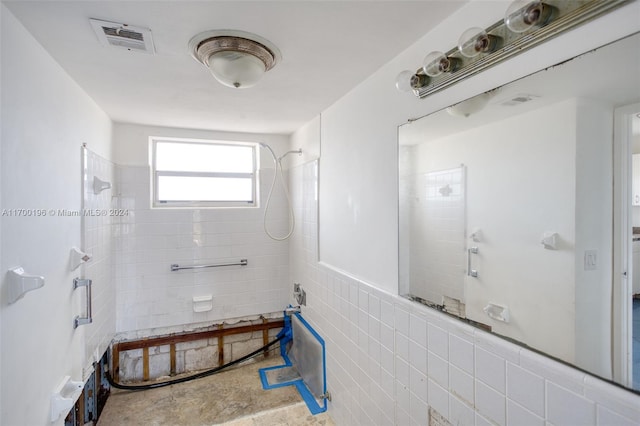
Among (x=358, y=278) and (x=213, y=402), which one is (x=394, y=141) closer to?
(x=358, y=278)

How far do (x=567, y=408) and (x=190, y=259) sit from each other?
2.89m

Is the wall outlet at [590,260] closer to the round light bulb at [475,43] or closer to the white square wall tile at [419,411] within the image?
the round light bulb at [475,43]

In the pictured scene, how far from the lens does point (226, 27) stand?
4.31ft

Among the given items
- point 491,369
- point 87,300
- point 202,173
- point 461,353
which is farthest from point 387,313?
point 202,173

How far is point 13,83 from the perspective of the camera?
1218 millimetres

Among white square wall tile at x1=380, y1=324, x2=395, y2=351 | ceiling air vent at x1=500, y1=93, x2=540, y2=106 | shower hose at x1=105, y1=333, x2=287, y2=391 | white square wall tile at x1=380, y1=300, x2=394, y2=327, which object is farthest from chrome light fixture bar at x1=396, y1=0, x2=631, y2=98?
shower hose at x1=105, y1=333, x2=287, y2=391

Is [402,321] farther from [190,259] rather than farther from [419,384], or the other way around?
[190,259]

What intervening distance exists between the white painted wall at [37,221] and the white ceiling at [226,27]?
0.16 metres

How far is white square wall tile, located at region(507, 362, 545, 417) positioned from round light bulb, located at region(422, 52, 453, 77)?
1048 mm

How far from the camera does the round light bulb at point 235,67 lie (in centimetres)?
145

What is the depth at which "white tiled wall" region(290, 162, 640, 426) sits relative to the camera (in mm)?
876

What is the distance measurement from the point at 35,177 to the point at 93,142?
3.20ft

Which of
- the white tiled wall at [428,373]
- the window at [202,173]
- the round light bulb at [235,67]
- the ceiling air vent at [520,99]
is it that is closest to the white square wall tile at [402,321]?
the white tiled wall at [428,373]

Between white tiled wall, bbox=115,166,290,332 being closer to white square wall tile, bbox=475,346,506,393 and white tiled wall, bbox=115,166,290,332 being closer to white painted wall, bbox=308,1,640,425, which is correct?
white painted wall, bbox=308,1,640,425
